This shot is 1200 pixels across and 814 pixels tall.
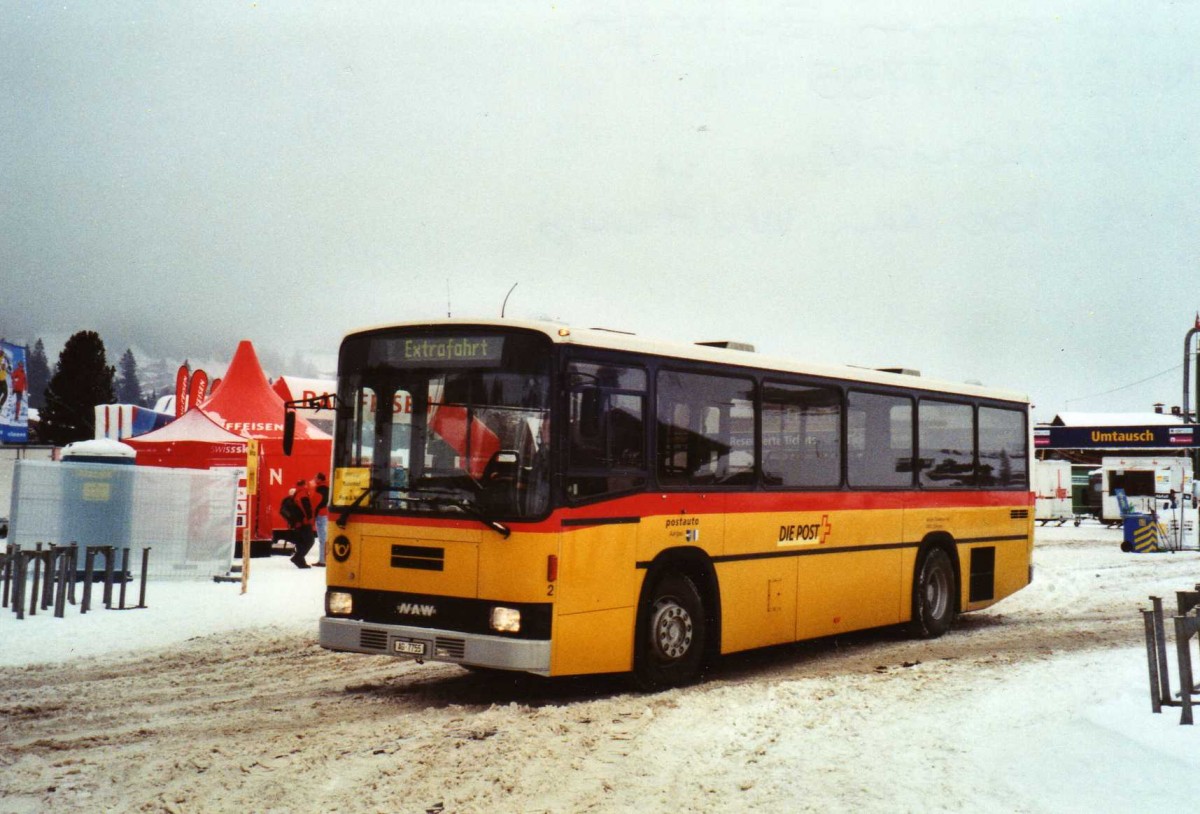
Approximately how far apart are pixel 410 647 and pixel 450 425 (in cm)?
174

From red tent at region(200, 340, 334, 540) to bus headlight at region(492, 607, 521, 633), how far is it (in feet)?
64.2

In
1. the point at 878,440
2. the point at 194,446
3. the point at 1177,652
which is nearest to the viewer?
the point at 1177,652

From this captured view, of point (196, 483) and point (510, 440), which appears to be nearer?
point (510, 440)

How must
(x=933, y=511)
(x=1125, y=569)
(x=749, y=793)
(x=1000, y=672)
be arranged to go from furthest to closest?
(x=1125, y=569)
(x=933, y=511)
(x=1000, y=672)
(x=749, y=793)

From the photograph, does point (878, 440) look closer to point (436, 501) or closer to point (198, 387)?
point (436, 501)

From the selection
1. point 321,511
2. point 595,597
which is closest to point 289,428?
point 595,597

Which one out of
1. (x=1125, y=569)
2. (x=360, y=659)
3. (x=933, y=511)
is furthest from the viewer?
(x=1125, y=569)

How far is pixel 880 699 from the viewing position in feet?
31.0

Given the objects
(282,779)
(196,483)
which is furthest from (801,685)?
(196,483)

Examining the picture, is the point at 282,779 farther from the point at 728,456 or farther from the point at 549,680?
the point at 728,456

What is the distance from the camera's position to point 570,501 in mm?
9250

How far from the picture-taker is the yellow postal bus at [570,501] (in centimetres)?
919

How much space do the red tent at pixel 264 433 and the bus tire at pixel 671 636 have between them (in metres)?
18.9

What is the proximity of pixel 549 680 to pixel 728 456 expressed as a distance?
259 centimetres
